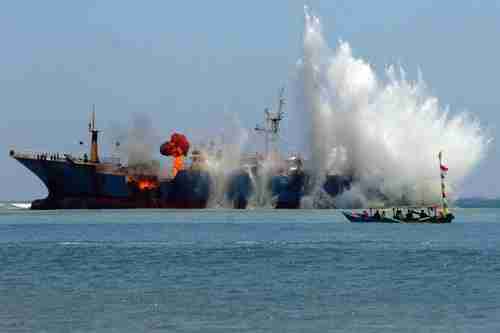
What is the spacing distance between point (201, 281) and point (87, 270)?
10276 mm

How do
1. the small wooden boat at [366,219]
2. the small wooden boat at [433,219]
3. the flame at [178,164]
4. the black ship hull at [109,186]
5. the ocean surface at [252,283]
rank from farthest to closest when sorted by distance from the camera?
1. the flame at [178,164]
2. the black ship hull at [109,186]
3. the small wooden boat at [366,219]
4. the small wooden boat at [433,219]
5. the ocean surface at [252,283]

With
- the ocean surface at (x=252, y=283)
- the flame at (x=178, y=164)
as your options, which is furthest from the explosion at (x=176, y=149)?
the ocean surface at (x=252, y=283)

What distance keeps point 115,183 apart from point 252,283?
129178 mm

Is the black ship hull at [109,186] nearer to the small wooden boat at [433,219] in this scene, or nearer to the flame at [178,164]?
the flame at [178,164]

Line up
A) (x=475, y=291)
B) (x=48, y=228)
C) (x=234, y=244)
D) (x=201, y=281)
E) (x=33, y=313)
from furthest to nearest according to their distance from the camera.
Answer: (x=48, y=228) < (x=234, y=244) < (x=201, y=281) < (x=475, y=291) < (x=33, y=313)

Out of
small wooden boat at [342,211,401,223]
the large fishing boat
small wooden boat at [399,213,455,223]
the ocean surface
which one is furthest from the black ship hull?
the ocean surface

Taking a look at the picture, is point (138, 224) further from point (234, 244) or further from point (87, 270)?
point (87, 270)

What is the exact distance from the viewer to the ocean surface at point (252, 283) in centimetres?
4416

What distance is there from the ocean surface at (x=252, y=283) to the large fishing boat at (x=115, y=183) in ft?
A: 265

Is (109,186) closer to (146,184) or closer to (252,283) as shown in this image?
(146,184)

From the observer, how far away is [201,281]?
195ft

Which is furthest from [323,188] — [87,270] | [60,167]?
[87,270]

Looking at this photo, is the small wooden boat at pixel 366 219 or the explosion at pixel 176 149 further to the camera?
the explosion at pixel 176 149

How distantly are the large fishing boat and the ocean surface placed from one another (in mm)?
80632
